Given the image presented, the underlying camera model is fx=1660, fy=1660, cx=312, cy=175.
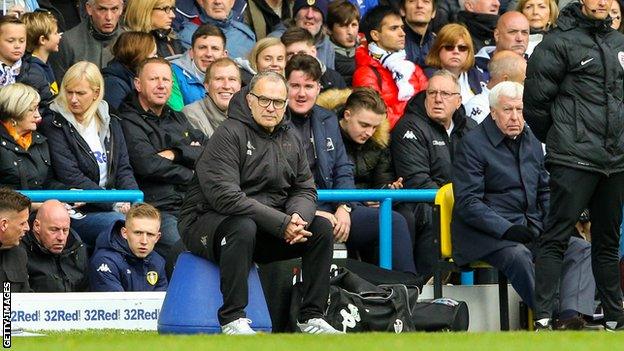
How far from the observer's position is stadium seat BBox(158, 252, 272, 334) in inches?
442

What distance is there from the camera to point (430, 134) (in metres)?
15.2

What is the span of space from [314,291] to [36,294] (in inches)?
93.4

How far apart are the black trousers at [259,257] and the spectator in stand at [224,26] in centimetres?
518

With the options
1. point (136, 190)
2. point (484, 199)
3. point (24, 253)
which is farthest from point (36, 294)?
point (484, 199)

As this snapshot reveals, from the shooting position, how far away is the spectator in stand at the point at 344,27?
17.0m

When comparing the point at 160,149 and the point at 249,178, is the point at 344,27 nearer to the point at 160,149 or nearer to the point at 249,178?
the point at 160,149

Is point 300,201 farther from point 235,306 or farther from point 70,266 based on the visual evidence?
point 70,266

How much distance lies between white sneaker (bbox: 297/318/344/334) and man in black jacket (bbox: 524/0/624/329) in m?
1.89

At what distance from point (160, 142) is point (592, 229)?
4.05m

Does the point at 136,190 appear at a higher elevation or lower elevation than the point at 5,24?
lower

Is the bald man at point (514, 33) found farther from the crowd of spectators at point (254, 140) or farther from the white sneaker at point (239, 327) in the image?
the white sneaker at point (239, 327)

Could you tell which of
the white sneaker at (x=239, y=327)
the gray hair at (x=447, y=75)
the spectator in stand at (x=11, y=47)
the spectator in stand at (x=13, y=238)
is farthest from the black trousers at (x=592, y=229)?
the spectator in stand at (x=11, y=47)

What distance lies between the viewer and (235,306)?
1096 cm

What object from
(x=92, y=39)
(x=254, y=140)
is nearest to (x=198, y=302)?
(x=254, y=140)
